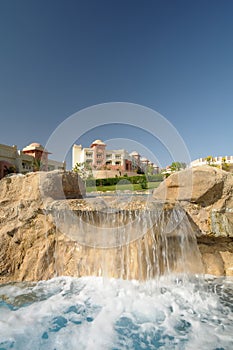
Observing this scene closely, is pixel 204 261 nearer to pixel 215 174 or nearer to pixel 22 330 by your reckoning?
pixel 215 174

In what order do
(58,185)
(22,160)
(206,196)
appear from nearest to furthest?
(206,196)
(58,185)
(22,160)

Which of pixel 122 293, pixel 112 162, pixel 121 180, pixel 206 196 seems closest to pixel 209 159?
pixel 121 180

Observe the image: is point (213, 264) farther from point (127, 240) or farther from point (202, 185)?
point (127, 240)

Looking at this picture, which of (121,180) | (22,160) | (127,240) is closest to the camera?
(127,240)

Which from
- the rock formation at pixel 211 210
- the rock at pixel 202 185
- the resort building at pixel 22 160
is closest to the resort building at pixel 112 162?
the resort building at pixel 22 160

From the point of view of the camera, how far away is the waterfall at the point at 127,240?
4.04 meters

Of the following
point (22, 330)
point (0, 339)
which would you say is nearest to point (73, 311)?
point (22, 330)

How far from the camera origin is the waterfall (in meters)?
4.04

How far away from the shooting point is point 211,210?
4324 millimetres

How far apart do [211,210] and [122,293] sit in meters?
2.51

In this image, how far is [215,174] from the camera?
448 cm

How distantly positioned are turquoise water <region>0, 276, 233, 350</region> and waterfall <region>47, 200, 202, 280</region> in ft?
0.81

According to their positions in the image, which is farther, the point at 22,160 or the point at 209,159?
the point at 209,159

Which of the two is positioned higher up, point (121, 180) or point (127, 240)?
point (121, 180)
